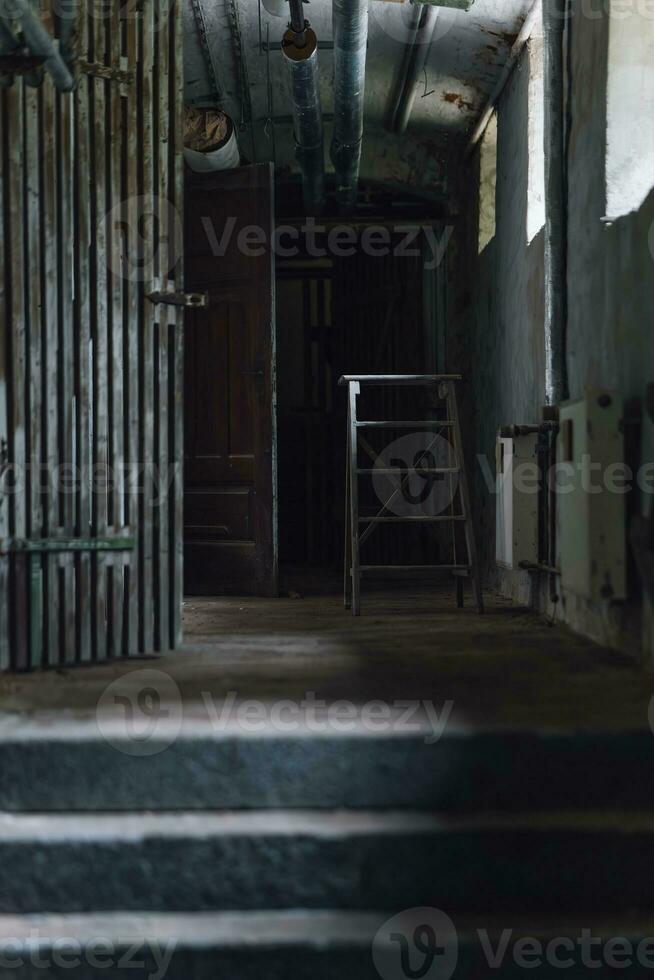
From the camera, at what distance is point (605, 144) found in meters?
3.14

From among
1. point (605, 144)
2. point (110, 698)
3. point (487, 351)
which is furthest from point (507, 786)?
point (487, 351)

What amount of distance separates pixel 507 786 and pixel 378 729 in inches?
12.7

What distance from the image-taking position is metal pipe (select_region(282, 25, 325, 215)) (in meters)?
4.39

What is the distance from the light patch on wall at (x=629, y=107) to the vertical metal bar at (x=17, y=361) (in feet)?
6.44

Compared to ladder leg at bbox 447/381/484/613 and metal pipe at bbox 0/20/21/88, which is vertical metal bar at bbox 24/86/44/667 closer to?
metal pipe at bbox 0/20/21/88

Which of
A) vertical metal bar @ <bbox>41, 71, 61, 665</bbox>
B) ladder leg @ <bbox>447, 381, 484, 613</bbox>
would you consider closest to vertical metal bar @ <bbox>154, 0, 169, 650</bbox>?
vertical metal bar @ <bbox>41, 71, 61, 665</bbox>

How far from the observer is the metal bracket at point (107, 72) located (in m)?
3.06

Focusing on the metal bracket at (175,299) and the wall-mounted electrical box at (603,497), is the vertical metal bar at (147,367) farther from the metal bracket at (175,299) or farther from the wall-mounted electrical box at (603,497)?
the wall-mounted electrical box at (603,497)

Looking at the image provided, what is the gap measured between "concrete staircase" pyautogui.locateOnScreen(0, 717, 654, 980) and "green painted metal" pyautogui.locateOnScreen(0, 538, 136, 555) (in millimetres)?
795

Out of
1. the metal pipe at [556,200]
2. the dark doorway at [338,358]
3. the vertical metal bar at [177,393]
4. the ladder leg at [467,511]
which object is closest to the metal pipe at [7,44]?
the vertical metal bar at [177,393]

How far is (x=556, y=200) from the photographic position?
373 cm

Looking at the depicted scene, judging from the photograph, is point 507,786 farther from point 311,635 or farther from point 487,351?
point 487,351

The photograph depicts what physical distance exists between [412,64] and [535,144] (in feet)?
3.57

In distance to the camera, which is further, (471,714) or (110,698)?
(110,698)
